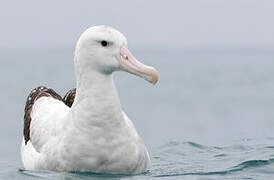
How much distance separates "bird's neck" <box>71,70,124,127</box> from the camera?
10.4 metres

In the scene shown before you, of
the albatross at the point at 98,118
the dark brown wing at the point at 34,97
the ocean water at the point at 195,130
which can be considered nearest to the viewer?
the albatross at the point at 98,118

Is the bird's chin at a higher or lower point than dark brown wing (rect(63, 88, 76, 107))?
lower

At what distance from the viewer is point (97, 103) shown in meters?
10.4

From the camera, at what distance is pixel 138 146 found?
10.7 m

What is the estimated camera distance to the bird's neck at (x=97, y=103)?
1035cm

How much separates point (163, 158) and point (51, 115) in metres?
2.54

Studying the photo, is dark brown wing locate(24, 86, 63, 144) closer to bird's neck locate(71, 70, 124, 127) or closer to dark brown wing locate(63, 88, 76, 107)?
dark brown wing locate(63, 88, 76, 107)

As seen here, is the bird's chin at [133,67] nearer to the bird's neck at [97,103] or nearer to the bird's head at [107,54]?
the bird's head at [107,54]

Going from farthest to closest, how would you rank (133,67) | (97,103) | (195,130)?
1. (195,130)
2. (97,103)
3. (133,67)

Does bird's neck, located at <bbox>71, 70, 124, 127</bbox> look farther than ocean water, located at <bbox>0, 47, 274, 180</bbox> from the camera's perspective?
No

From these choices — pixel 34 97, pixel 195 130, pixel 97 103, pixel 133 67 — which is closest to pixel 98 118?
pixel 97 103

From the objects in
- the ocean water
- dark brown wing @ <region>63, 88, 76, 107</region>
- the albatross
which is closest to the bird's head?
the albatross

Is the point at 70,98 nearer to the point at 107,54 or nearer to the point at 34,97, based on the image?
the point at 34,97

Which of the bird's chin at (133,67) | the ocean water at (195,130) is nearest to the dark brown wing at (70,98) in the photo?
the ocean water at (195,130)
